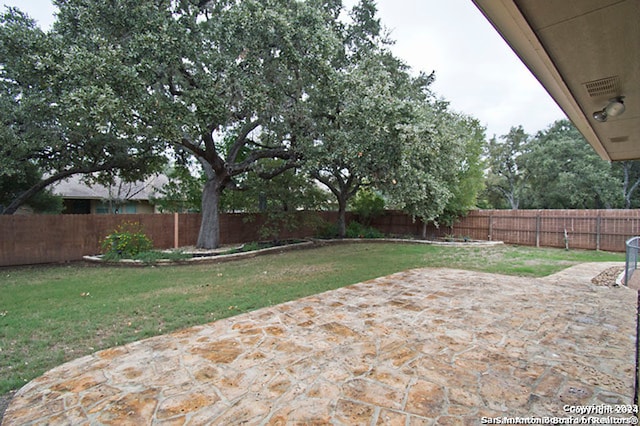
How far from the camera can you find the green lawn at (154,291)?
3.46 meters

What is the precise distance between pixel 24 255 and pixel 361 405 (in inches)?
413

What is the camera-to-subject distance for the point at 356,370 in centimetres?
278

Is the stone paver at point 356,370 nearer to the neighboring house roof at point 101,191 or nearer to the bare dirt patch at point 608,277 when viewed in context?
the bare dirt patch at point 608,277

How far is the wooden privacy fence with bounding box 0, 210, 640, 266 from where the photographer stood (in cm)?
867

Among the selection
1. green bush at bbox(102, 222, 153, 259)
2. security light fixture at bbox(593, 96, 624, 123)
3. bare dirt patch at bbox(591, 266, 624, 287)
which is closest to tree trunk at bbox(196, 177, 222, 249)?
green bush at bbox(102, 222, 153, 259)

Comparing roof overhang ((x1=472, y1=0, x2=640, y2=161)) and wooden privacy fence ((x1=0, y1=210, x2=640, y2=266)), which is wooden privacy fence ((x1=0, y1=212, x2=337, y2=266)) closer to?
wooden privacy fence ((x1=0, y1=210, x2=640, y2=266))

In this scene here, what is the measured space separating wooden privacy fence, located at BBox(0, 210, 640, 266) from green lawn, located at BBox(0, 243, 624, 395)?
93 cm

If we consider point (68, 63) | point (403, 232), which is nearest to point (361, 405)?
point (68, 63)

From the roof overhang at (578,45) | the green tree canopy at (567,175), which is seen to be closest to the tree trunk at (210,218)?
the roof overhang at (578,45)

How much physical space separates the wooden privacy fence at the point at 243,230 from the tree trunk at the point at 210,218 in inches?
47.0

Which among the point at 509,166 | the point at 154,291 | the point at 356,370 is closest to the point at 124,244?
the point at 154,291

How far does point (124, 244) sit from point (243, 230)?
462 centimetres

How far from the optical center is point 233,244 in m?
12.3

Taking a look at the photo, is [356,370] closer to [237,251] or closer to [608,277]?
[608,277]
